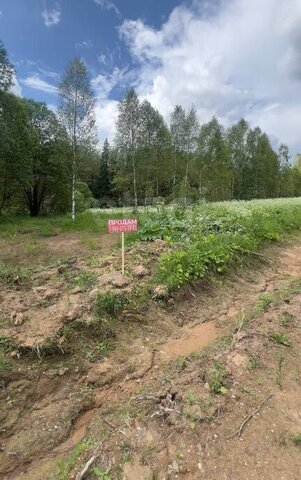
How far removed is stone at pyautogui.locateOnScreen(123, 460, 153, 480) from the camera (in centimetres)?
272

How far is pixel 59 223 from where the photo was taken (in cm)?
1800

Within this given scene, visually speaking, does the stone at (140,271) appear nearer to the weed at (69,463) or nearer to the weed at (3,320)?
the weed at (3,320)

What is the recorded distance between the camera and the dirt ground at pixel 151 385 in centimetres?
290

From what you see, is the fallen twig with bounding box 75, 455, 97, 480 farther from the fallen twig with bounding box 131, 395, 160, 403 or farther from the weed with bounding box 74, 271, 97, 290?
the weed with bounding box 74, 271, 97, 290

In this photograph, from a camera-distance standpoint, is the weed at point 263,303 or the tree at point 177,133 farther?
the tree at point 177,133

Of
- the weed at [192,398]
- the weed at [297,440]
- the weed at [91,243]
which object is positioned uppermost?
the weed at [91,243]

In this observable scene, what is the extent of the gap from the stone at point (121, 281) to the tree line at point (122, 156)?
1251cm

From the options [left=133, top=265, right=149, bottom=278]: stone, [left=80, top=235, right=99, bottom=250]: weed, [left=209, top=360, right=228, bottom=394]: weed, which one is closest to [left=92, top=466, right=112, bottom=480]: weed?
[left=209, top=360, right=228, bottom=394]: weed

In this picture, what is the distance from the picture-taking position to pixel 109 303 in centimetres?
553

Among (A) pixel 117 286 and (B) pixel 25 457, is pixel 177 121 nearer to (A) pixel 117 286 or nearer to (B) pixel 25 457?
(A) pixel 117 286

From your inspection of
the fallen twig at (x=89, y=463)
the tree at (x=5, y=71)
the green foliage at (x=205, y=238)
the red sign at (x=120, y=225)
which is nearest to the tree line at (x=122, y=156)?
the tree at (x=5, y=71)

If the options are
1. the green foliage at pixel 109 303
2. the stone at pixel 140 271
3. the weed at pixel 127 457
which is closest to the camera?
the weed at pixel 127 457

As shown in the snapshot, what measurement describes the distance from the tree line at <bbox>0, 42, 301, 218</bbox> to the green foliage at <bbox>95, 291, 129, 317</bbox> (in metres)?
13.1

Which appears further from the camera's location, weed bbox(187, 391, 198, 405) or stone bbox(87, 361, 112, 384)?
stone bbox(87, 361, 112, 384)
